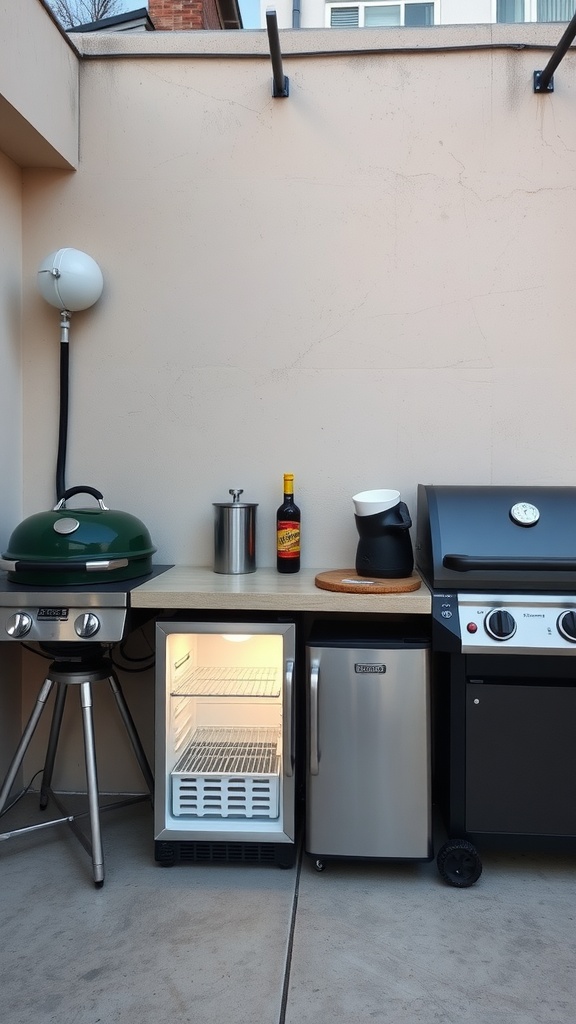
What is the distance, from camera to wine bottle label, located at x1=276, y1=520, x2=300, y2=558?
2.64 meters

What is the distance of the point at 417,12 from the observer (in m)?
5.98

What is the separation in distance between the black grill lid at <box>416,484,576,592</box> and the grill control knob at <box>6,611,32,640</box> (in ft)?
4.48

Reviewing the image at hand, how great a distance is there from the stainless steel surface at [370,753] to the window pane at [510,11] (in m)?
5.36

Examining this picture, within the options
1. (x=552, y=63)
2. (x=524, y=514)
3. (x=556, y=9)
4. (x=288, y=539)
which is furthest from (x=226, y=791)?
(x=556, y=9)

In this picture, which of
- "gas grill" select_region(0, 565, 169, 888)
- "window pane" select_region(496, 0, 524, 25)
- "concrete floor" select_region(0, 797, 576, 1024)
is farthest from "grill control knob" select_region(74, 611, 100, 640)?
"window pane" select_region(496, 0, 524, 25)

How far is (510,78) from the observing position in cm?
275

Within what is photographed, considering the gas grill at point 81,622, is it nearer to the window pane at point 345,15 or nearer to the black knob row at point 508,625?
the black knob row at point 508,625

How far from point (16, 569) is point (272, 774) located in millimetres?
1147

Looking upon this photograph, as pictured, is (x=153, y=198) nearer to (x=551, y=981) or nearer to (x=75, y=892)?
(x=75, y=892)

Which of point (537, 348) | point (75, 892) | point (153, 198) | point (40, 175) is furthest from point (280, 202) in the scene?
point (75, 892)

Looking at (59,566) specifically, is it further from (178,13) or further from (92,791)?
(178,13)

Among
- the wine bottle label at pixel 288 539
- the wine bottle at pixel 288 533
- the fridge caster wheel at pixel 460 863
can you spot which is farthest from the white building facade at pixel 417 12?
the fridge caster wheel at pixel 460 863

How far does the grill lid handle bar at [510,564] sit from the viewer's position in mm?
2139

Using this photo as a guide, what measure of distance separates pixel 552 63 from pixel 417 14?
4.37 m
